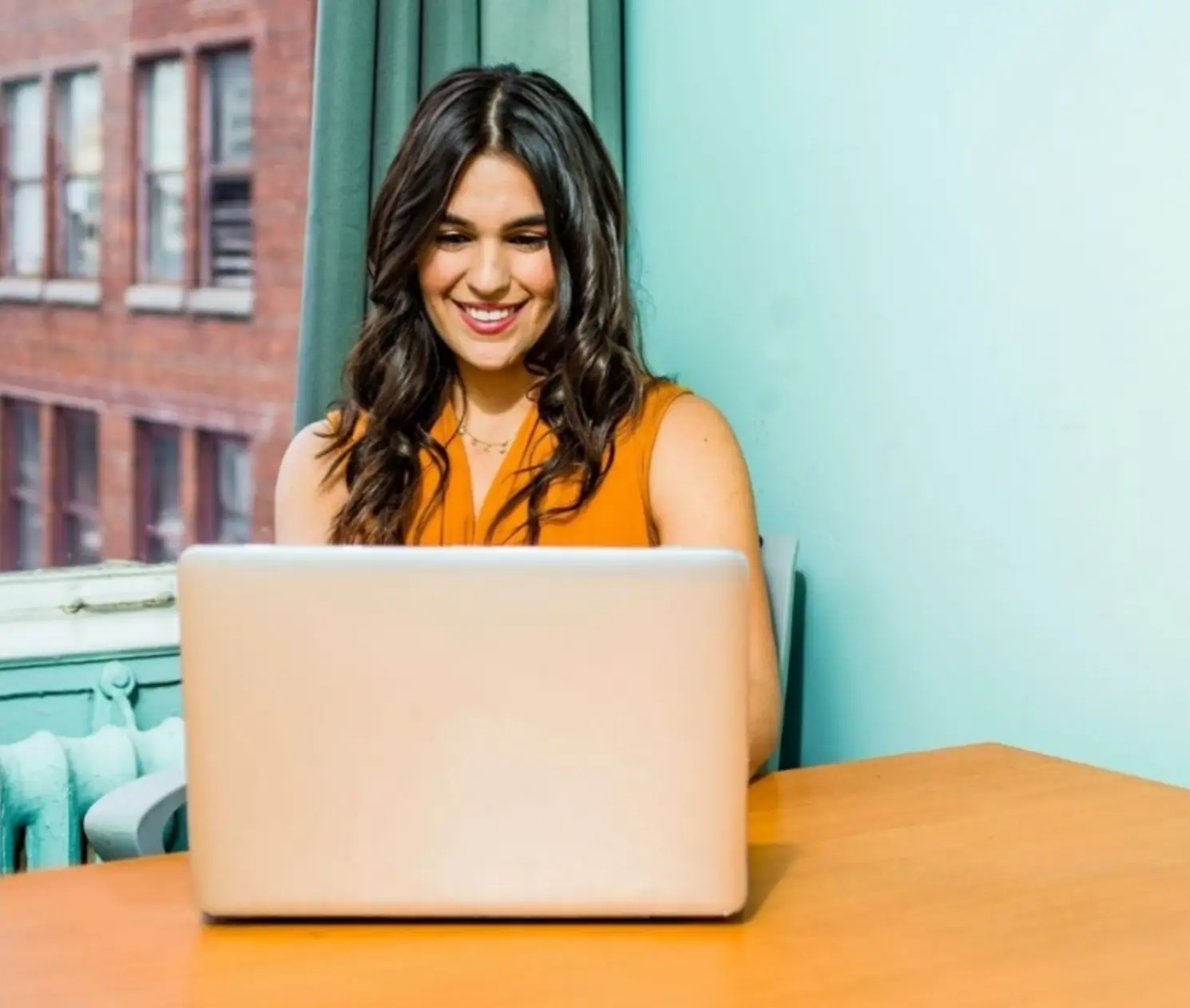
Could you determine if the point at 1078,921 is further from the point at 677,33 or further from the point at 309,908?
the point at 677,33

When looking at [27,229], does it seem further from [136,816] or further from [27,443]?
[136,816]

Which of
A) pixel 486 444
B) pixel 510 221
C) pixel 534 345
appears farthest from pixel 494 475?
pixel 510 221

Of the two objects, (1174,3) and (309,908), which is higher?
(1174,3)

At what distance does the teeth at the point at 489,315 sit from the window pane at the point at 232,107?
0.89 metres

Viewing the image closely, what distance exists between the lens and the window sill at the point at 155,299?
2.41m

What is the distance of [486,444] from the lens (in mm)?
1749

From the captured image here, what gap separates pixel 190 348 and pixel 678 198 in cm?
81

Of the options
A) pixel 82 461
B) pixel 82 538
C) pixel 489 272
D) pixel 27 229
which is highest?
pixel 27 229

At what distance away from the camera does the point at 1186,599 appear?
1.43 meters

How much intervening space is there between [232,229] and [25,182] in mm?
302

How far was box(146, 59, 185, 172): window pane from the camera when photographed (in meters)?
2.36

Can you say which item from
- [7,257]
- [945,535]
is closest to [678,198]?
[945,535]

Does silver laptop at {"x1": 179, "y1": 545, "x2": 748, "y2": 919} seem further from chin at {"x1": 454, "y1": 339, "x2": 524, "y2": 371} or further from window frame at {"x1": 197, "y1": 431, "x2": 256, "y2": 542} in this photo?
window frame at {"x1": 197, "y1": 431, "x2": 256, "y2": 542}

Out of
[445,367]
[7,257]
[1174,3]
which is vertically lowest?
[445,367]
